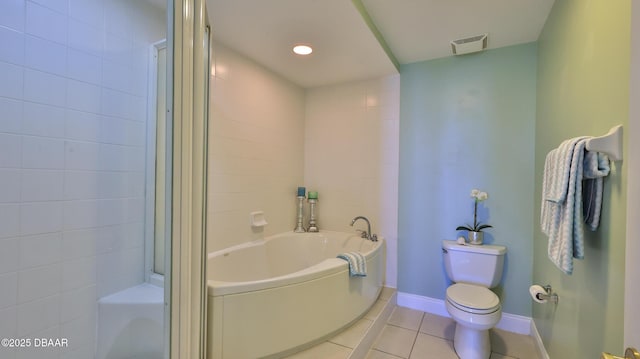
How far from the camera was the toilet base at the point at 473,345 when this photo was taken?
182 centimetres

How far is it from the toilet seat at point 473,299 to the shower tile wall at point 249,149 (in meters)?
1.65

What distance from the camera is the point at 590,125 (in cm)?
116

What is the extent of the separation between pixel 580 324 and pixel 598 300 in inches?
10.0

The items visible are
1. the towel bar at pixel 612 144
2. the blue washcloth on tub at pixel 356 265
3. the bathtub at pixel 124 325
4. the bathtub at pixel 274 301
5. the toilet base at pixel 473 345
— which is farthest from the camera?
the blue washcloth on tub at pixel 356 265

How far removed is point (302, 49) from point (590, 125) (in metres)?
1.84

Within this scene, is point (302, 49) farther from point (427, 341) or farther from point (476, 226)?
point (427, 341)

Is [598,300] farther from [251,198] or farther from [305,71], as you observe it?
[305,71]


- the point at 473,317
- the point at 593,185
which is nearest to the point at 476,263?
the point at 473,317

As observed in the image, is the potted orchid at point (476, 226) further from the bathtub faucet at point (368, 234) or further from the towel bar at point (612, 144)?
the towel bar at point (612, 144)

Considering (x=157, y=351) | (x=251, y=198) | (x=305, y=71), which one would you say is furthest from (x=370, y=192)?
(x=157, y=351)

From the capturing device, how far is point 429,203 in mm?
2531

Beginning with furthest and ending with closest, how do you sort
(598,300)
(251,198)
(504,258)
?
(251,198), (504,258), (598,300)

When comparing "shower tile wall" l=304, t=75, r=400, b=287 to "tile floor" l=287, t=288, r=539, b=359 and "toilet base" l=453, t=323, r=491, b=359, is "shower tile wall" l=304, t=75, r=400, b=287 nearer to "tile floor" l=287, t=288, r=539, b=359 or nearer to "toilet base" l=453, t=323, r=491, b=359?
"tile floor" l=287, t=288, r=539, b=359

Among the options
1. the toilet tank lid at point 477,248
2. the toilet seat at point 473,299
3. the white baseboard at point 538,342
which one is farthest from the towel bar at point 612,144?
the white baseboard at point 538,342
